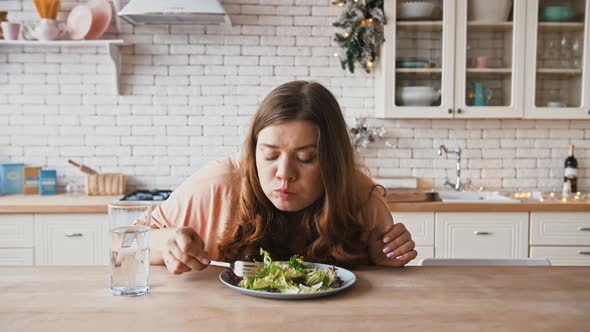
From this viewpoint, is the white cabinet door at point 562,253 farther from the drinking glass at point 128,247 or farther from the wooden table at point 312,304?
the drinking glass at point 128,247

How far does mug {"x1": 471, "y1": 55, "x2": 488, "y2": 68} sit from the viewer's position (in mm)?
3596

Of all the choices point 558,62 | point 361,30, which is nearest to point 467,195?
point 558,62

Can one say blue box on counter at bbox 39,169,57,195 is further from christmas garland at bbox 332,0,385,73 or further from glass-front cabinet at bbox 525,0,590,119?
glass-front cabinet at bbox 525,0,590,119

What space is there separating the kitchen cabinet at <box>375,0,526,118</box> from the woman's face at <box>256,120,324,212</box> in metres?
2.06

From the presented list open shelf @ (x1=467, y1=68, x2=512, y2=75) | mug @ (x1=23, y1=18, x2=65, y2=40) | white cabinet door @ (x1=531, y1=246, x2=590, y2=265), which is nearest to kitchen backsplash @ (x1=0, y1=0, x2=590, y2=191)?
mug @ (x1=23, y1=18, x2=65, y2=40)

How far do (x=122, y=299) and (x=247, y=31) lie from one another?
108 inches

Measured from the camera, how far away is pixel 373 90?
12.7 feet

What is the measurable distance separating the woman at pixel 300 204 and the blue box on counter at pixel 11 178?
7.20 ft

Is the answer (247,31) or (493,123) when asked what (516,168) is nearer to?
(493,123)

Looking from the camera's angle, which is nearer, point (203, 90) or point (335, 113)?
point (335, 113)

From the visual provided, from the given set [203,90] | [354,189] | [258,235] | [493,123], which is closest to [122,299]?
[258,235]

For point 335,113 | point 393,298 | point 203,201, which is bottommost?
point 393,298

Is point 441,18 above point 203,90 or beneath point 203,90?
above

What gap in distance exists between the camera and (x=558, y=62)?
3639 millimetres
